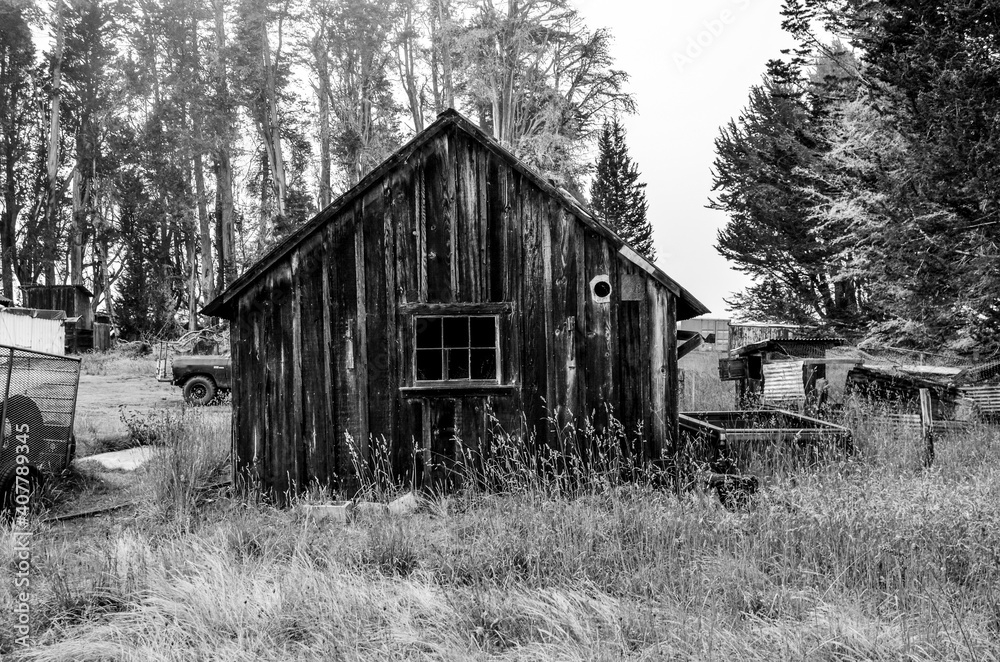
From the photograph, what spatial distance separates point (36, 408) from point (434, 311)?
4.84 m

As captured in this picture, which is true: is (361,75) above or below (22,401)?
above

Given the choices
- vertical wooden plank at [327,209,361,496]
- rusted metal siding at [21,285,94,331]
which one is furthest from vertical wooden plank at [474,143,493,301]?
rusted metal siding at [21,285,94,331]

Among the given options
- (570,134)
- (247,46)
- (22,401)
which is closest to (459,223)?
(22,401)

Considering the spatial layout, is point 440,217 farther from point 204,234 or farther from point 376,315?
point 204,234

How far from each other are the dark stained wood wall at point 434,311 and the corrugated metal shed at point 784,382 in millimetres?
7220

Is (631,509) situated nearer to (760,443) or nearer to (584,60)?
(760,443)

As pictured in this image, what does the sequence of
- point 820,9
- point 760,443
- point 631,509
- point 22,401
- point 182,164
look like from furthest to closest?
point 182,164
point 820,9
point 760,443
point 22,401
point 631,509

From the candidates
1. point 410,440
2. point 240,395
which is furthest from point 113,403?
point 410,440

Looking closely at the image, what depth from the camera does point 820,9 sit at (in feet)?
49.6

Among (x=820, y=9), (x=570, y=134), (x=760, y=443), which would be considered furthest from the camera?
(x=570, y=134)

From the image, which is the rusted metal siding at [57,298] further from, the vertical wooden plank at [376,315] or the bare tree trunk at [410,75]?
the vertical wooden plank at [376,315]

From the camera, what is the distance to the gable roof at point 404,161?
780cm

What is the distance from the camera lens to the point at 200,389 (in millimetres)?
17734

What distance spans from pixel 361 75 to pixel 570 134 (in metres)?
9.82
